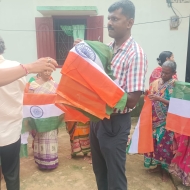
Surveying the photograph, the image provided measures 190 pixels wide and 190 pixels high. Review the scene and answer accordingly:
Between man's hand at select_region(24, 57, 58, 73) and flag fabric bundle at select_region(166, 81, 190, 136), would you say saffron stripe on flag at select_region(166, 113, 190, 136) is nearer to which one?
flag fabric bundle at select_region(166, 81, 190, 136)

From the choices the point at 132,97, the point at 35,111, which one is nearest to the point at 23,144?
the point at 35,111

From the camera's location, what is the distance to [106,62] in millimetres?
1633

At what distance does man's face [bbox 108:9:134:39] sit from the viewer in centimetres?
182

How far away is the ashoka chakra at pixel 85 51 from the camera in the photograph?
1.54 metres

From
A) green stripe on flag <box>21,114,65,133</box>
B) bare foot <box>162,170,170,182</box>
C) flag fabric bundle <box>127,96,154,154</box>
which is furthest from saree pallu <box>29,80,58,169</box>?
bare foot <box>162,170,170,182</box>

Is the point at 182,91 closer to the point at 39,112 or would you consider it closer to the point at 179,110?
the point at 179,110

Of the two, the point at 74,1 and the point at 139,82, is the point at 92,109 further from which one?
the point at 74,1

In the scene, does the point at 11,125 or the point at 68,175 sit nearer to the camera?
the point at 11,125

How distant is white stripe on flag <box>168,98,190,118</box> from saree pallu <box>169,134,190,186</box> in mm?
359

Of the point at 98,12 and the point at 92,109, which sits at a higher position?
the point at 98,12

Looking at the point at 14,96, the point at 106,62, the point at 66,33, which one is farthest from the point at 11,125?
the point at 66,33

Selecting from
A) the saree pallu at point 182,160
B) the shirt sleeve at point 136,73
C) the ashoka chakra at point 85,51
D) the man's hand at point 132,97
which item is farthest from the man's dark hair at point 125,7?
the saree pallu at point 182,160

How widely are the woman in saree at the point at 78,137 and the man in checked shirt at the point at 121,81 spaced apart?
199 cm

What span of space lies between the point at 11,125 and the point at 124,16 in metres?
1.43
